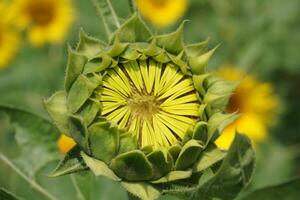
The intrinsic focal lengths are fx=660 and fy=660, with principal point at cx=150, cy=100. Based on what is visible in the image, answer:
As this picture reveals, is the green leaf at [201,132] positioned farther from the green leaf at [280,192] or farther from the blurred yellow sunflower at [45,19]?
the blurred yellow sunflower at [45,19]

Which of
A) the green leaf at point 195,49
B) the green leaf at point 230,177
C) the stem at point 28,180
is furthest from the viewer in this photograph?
the stem at point 28,180

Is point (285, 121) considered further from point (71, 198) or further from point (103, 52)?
point (103, 52)

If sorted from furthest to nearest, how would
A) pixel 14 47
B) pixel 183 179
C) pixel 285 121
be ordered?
pixel 285 121
pixel 14 47
pixel 183 179

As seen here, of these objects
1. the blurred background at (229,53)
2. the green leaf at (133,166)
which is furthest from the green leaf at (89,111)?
the blurred background at (229,53)

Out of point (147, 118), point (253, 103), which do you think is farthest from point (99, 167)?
point (253, 103)

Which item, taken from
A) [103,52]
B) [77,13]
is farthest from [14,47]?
[103,52]

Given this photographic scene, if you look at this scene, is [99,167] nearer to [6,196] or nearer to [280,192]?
[6,196]

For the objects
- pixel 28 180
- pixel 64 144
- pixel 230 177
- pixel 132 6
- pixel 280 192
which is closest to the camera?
pixel 230 177
